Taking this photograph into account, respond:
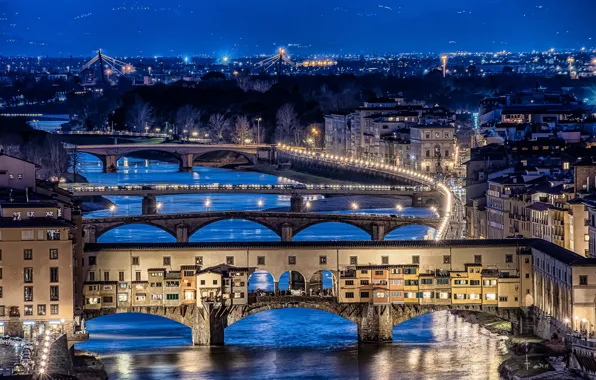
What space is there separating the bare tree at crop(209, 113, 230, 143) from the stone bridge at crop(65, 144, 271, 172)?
940 centimetres

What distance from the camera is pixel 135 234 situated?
45.1m

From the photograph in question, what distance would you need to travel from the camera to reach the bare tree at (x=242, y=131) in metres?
83.1

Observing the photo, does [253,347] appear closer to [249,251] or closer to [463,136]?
[249,251]

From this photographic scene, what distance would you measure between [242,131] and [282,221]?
1521 inches

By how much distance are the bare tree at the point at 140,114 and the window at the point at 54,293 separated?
63.4m

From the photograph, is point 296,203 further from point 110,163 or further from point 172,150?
point 172,150

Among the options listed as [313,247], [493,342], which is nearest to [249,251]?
[313,247]

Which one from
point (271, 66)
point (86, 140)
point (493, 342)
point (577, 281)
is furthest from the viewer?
point (271, 66)

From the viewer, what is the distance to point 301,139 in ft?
276

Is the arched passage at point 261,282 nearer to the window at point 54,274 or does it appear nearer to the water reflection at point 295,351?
the water reflection at point 295,351

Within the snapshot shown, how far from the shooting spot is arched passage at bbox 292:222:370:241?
144ft

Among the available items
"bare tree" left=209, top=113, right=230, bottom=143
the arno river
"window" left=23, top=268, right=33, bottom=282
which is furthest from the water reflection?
"bare tree" left=209, top=113, right=230, bottom=143

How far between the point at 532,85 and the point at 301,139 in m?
32.3

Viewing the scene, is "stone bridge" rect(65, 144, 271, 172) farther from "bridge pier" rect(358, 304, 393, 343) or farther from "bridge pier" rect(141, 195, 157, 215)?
"bridge pier" rect(358, 304, 393, 343)
